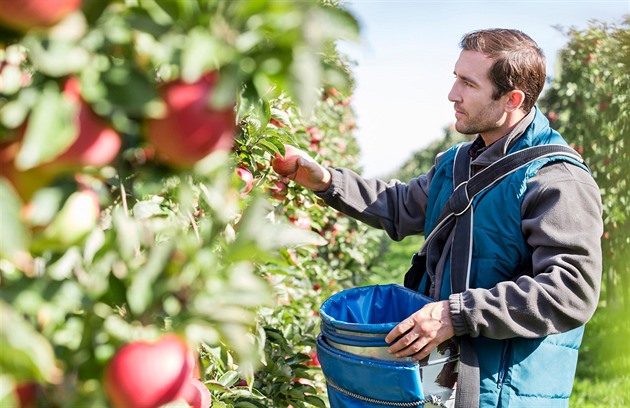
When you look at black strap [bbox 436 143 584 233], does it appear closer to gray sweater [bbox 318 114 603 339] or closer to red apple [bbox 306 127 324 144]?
gray sweater [bbox 318 114 603 339]

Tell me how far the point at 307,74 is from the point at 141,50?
0.51 feet

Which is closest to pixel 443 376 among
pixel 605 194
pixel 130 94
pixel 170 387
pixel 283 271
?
pixel 283 271

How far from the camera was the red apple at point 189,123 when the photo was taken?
51cm

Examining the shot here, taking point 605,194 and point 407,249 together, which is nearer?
point 605,194

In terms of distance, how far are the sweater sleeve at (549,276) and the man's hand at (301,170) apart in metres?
0.58

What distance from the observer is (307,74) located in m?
0.50

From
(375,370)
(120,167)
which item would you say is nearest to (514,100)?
(375,370)

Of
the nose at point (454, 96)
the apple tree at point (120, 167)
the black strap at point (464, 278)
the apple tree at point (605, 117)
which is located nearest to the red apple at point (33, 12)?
the apple tree at point (120, 167)

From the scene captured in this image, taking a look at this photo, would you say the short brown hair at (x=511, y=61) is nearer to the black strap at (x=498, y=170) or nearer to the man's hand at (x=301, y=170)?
the black strap at (x=498, y=170)

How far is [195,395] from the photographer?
83cm

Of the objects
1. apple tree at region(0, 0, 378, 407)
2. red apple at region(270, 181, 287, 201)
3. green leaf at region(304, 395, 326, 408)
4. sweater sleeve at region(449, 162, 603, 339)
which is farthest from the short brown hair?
apple tree at region(0, 0, 378, 407)

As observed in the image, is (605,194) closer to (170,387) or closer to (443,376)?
(443,376)

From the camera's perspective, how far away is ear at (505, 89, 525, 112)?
1849mm

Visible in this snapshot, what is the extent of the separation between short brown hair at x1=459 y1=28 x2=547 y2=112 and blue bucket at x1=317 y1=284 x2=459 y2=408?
2.22 feet
